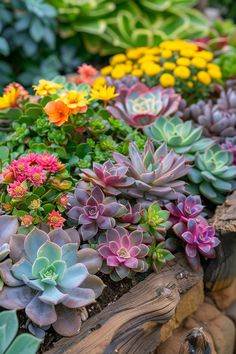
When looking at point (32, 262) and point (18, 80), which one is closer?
point (32, 262)

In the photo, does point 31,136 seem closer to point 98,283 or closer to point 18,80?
point 98,283

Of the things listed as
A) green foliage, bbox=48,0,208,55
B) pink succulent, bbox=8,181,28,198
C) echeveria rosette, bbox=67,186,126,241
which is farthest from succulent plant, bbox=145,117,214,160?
green foliage, bbox=48,0,208,55

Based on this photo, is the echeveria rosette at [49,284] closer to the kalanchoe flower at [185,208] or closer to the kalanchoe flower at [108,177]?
the kalanchoe flower at [108,177]

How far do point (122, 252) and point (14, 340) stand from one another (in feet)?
1.32

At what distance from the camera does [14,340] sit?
1197 millimetres

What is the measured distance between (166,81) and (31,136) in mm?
726

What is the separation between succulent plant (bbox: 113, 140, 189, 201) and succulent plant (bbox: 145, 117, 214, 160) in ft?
0.60

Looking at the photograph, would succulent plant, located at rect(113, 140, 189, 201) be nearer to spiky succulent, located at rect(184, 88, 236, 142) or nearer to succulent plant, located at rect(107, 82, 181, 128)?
succulent plant, located at rect(107, 82, 181, 128)

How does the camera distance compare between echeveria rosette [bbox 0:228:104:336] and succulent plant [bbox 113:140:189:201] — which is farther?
succulent plant [bbox 113:140:189:201]

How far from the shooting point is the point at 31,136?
183cm

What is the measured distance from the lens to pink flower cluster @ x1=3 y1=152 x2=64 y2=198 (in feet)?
4.68

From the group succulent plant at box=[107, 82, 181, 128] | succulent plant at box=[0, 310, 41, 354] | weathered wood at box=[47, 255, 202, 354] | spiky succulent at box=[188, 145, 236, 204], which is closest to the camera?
succulent plant at box=[0, 310, 41, 354]

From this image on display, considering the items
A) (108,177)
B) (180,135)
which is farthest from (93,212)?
(180,135)

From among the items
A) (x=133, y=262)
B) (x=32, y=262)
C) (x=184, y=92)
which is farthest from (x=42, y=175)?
(x=184, y=92)
